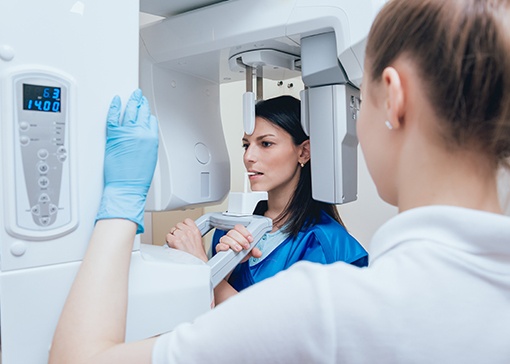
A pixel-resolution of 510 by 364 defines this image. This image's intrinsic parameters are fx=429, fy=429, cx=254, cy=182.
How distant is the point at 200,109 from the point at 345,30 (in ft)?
1.77

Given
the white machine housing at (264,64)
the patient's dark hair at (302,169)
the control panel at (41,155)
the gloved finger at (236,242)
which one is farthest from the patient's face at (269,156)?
Answer: the control panel at (41,155)

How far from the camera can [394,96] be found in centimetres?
50

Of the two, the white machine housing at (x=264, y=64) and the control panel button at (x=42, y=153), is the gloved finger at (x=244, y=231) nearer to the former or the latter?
the white machine housing at (x=264, y=64)

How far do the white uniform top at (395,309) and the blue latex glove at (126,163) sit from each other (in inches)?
11.9

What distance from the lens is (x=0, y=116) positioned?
61cm

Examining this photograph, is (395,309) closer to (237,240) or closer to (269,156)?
(237,240)

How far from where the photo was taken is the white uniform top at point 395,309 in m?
0.43

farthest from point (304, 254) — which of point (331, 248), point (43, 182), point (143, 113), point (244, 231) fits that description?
point (43, 182)

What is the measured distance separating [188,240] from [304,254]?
1.27ft

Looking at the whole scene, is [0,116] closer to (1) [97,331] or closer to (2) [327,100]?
(1) [97,331]

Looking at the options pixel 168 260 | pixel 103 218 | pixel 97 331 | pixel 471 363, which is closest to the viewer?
pixel 471 363

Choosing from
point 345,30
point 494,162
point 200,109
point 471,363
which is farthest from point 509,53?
point 200,109

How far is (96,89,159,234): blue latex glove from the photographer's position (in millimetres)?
694

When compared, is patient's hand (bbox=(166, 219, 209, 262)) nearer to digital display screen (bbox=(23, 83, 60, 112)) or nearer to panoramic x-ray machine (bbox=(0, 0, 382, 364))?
panoramic x-ray machine (bbox=(0, 0, 382, 364))
